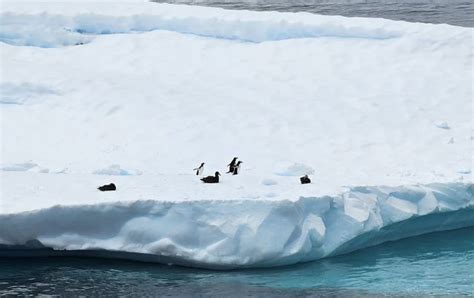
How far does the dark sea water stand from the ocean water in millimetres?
14513

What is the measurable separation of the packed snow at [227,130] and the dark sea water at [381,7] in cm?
699

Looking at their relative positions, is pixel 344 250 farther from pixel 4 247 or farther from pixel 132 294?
pixel 4 247

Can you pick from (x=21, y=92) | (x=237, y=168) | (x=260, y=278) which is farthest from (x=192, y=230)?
(x=21, y=92)

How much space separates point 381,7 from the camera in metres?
28.7

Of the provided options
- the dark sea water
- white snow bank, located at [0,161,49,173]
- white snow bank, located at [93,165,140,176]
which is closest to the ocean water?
white snow bank, located at [93,165,140,176]

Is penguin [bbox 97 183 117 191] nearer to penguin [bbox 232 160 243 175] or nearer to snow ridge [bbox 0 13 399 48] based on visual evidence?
penguin [bbox 232 160 243 175]

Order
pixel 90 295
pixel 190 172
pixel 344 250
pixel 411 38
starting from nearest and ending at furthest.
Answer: pixel 90 295 → pixel 344 250 → pixel 190 172 → pixel 411 38

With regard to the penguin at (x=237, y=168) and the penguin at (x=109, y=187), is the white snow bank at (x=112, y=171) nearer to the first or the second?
the penguin at (x=109, y=187)

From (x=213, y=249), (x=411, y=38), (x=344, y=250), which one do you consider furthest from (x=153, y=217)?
(x=411, y=38)

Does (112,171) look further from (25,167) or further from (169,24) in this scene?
(169,24)

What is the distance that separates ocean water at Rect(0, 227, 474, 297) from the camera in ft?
35.0

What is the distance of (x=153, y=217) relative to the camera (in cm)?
1145

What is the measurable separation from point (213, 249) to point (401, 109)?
6110 millimetres

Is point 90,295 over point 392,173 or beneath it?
beneath
